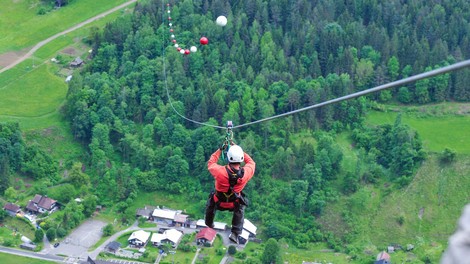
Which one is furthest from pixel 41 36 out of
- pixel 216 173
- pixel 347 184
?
pixel 216 173

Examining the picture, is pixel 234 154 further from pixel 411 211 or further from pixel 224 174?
pixel 411 211

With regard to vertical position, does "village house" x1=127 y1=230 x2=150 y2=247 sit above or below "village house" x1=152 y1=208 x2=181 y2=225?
above

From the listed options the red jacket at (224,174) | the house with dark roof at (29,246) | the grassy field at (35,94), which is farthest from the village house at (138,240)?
the red jacket at (224,174)

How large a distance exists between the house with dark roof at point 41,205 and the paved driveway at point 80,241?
6.51 ft

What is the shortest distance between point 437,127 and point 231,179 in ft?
117

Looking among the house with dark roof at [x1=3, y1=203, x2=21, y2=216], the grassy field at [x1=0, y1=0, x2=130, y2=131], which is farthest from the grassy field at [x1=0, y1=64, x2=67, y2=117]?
the house with dark roof at [x1=3, y1=203, x2=21, y2=216]

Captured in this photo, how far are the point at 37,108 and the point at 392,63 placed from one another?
22.1 meters

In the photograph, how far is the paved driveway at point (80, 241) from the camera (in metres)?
41.1

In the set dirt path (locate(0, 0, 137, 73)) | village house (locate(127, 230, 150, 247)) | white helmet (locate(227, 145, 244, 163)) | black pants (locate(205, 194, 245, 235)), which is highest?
white helmet (locate(227, 145, 244, 163))

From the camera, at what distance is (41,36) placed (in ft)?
190

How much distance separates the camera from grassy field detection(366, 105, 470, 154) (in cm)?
4612

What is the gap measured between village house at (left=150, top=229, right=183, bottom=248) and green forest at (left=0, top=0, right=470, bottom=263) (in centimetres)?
235

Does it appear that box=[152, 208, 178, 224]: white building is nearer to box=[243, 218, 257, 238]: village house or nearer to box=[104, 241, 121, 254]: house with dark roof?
box=[104, 241, 121, 254]: house with dark roof

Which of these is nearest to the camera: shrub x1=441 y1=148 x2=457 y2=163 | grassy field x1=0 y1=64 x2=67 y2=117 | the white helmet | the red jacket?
the white helmet
